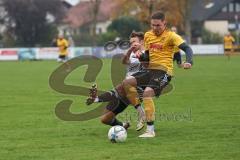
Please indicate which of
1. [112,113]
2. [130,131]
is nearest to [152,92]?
[112,113]

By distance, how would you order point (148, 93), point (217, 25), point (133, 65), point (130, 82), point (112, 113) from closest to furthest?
point (148, 93), point (130, 82), point (112, 113), point (133, 65), point (217, 25)

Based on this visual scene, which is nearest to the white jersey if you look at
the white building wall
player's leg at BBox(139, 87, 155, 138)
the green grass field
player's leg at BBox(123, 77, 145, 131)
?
player's leg at BBox(123, 77, 145, 131)

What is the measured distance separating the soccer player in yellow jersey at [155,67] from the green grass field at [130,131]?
588 mm

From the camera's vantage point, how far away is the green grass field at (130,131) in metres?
9.12

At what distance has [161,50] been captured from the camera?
11.1 meters

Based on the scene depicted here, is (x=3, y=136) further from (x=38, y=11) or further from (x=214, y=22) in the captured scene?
(x=214, y=22)

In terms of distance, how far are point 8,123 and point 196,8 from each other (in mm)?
91487

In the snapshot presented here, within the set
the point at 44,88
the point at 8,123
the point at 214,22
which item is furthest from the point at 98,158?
the point at 214,22

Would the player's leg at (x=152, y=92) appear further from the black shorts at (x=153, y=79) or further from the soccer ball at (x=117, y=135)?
the soccer ball at (x=117, y=135)

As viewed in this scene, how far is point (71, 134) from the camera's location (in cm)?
1113

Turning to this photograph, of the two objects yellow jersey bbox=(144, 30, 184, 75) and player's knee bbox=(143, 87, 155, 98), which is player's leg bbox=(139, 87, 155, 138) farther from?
yellow jersey bbox=(144, 30, 184, 75)

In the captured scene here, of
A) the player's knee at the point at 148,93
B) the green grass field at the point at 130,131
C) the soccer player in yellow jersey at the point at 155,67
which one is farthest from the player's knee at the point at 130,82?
the green grass field at the point at 130,131

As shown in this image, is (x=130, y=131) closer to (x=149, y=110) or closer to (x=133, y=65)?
(x=149, y=110)

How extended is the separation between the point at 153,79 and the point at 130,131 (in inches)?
46.2
